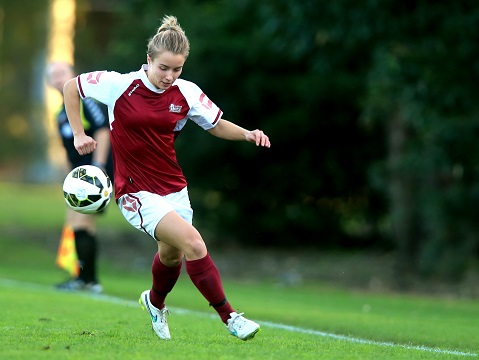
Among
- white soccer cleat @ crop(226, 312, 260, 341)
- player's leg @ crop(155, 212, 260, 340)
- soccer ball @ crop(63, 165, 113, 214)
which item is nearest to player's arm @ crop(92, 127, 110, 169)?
soccer ball @ crop(63, 165, 113, 214)

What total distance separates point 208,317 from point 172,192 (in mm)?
2683

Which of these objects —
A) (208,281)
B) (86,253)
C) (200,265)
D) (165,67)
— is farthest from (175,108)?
(86,253)

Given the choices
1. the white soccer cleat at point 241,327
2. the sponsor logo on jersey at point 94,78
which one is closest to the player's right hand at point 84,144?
the sponsor logo on jersey at point 94,78

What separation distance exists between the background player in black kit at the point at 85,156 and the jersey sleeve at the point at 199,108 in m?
4.51

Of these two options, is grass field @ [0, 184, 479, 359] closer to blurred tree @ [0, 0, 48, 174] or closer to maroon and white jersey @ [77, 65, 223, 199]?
maroon and white jersey @ [77, 65, 223, 199]

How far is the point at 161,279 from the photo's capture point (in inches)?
298

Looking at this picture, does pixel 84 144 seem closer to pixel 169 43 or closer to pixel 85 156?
pixel 169 43

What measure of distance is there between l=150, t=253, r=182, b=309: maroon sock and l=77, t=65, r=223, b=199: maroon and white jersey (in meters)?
0.60

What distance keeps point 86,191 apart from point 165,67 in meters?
1.10

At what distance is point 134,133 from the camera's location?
23.8 ft

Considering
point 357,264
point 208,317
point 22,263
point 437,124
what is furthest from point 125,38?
point 208,317

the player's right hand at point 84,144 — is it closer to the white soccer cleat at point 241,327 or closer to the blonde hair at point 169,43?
the blonde hair at point 169,43

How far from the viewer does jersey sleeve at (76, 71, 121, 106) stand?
288 inches

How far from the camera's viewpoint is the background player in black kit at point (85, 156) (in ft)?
39.7
